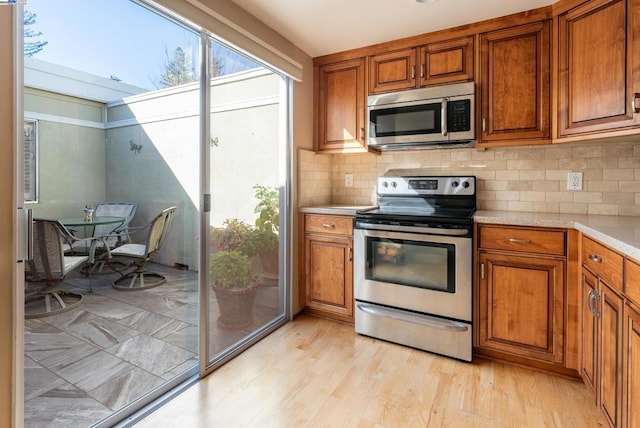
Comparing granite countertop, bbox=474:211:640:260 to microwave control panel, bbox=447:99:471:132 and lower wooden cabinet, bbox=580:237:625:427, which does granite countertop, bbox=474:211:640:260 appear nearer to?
lower wooden cabinet, bbox=580:237:625:427

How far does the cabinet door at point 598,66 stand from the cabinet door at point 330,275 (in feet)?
5.47

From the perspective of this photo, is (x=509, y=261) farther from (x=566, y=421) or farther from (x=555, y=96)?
(x=555, y=96)

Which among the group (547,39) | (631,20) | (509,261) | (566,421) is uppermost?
(547,39)

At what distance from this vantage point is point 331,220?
275 cm

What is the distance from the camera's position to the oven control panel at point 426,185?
104 inches

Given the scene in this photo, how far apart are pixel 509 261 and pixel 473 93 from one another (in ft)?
3.79

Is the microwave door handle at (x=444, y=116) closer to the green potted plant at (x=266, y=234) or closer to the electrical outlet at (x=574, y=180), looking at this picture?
the electrical outlet at (x=574, y=180)

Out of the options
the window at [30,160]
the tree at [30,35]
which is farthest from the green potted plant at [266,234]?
the tree at [30,35]

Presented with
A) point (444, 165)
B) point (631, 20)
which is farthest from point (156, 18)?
point (631, 20)

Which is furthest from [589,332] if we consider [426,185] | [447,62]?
[447,62]

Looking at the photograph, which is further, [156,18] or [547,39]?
[547,39]

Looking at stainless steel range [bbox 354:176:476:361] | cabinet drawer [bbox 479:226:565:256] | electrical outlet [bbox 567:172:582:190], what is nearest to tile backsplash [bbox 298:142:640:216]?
electrical outlet [bbox 567:172:582:190]

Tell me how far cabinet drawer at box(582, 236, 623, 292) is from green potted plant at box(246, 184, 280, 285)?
6.55 feet

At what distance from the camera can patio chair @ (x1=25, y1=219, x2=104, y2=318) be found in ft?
4.23
